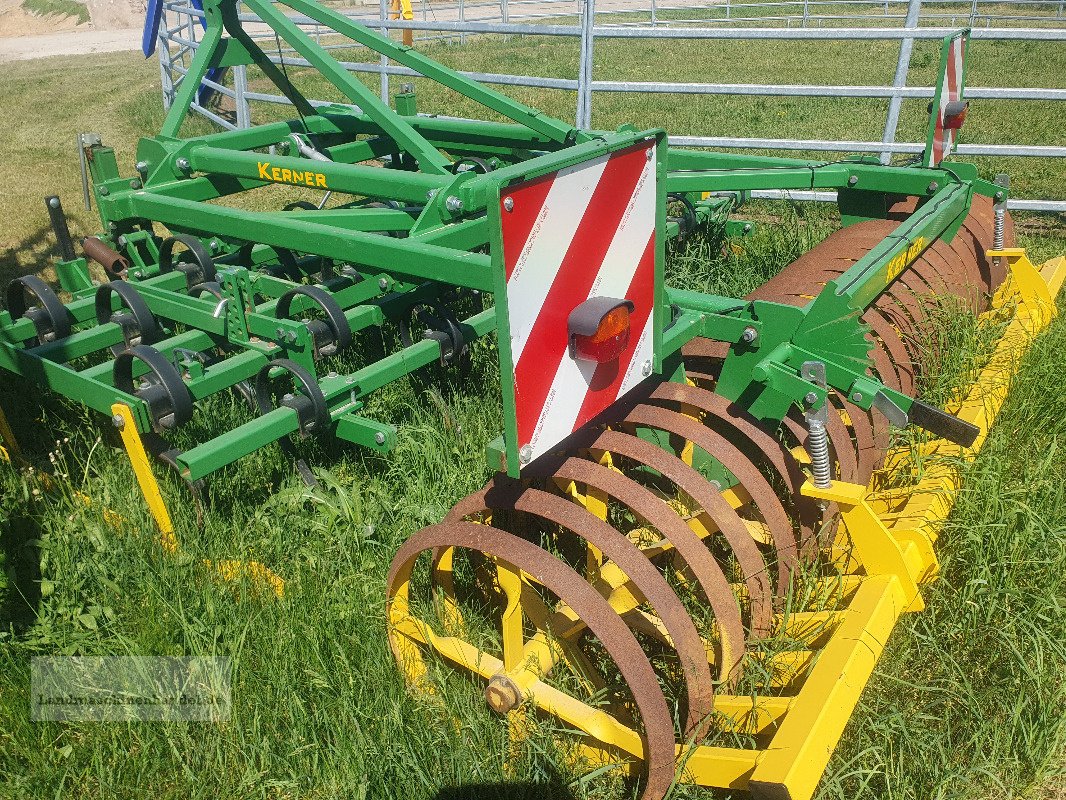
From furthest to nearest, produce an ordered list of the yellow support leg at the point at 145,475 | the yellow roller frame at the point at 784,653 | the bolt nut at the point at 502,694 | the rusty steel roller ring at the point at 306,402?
the rusty steel roller ring at the point at 306,402, the yellow support leg at the point at 145,475, the bolt nut at the point at 502,694, the yellow roller frame at the point at 784,653

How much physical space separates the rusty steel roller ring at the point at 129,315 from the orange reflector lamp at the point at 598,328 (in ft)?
7.11

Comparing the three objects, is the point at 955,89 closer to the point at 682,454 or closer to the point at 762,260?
the point at 762,260

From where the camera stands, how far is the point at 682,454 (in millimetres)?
2910

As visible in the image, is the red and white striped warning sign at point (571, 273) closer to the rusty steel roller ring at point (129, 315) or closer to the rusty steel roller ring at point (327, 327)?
the rusty steel roller ring at point (327, 327)

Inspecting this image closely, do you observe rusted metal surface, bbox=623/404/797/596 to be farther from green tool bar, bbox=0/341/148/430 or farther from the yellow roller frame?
green tool bar, bbox=0/341/148/430

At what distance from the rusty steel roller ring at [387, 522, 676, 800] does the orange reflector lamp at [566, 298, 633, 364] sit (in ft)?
1.55

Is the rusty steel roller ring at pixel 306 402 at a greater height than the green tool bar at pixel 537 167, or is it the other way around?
the green tool bar at pixel 537 167

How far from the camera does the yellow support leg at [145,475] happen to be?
9.27ft

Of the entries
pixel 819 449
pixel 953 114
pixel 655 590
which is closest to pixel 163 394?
pixel 655 590

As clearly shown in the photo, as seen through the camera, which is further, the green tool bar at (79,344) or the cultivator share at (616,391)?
the green tool bar at (79,344)

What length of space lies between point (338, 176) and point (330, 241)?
594 millimetres

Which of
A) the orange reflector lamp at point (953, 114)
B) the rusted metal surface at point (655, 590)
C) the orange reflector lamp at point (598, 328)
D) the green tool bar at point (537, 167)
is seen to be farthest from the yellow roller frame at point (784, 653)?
the orange reflector lamp at point (953, 114)

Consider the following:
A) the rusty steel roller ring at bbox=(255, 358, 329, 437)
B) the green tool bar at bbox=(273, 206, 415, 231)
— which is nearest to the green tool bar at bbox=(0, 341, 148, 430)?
the rusty steel roller ring at bbox=(255, 358, 329, 437)

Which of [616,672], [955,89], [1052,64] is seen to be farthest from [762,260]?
[1052,64]
